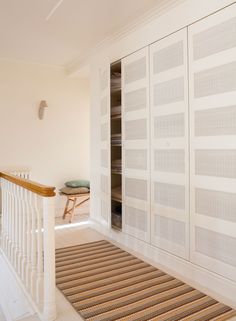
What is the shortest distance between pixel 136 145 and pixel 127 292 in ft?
4.77

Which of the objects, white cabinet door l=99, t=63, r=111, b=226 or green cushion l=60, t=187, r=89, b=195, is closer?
white cabinet door l=99, t=63, r=111, b=226

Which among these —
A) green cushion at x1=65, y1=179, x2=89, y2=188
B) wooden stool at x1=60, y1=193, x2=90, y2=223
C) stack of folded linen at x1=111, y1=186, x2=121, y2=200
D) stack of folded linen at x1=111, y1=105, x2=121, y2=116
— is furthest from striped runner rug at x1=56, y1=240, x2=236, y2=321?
green cushion at x1=65, y1=179, x2=89, y2=188

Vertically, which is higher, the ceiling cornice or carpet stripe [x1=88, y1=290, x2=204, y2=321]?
Result: the ceiling cornice

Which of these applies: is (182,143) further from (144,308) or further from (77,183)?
(77,183)

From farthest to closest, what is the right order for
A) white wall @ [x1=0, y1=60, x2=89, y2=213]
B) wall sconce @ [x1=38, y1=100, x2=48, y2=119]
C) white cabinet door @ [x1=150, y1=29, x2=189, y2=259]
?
wall sconce @ [x1=38, y1=100, x2=48, y2=119]
white wall @ [x1=0, y1=60, x2=89, y2=213]
white cabinet door @ [x1=150, y1=29, x2=189, y2=259]

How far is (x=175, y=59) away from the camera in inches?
102

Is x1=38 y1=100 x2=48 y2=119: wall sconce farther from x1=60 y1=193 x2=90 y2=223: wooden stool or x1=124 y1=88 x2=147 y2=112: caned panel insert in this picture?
x1=124 y1=88 x2=147 y2=112: caned panel insert

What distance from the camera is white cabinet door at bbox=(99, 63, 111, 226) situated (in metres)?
3.40

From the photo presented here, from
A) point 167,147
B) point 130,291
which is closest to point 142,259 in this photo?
point 130,291

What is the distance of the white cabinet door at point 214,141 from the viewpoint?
212 cm

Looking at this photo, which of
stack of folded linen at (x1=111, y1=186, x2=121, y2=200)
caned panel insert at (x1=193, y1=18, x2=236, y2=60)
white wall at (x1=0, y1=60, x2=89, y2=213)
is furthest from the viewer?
white wall at (x1=0, y1=60, x2=89, y2=213)

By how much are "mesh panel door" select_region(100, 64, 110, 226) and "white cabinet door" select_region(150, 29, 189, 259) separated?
68cm

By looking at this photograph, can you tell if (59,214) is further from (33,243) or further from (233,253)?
(233,253)

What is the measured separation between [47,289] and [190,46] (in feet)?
6.99
